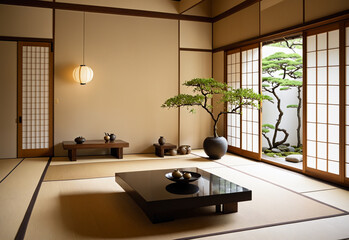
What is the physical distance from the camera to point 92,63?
705 centimetres

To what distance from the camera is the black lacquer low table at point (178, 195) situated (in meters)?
3.01

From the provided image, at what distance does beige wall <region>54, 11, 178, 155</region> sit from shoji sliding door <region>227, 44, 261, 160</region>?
1295 millimetres

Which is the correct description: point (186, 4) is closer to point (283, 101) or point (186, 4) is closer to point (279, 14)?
point (279, 14)

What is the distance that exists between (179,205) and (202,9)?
6081 millimetres

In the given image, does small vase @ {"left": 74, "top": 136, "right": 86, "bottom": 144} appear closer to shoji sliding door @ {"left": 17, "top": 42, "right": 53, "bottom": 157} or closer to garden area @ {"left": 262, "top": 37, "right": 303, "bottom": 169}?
shoji sliding door @ {"left": 17, "top": 42, "right": 53, "bottom": 157}

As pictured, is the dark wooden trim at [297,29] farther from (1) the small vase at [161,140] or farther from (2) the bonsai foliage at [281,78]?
(1) the small vase at [161,140]

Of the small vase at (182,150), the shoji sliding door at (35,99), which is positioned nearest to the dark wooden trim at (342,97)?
the small vase at (182,150)

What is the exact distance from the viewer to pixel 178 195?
314 cm

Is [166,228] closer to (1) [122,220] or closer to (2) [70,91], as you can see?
(1) [122,220]

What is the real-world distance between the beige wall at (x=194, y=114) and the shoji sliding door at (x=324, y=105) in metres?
3.15

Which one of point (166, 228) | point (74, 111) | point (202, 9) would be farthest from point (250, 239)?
point (202, 9)

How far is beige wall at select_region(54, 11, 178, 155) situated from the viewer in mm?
6863

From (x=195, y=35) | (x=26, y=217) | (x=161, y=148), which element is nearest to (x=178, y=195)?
(x=26, y=217)

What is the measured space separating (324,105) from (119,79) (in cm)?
423
